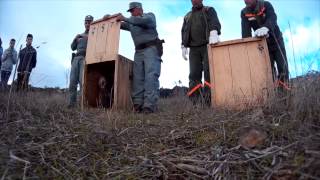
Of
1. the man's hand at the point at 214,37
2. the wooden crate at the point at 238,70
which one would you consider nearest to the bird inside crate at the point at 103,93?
A: the man's hand at the point at 214,37

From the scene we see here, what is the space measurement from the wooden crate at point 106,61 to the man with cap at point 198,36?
3.03 feet

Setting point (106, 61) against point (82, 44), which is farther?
point (82, 44)

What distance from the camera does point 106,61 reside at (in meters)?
4.62

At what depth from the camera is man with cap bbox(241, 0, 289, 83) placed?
4.12m

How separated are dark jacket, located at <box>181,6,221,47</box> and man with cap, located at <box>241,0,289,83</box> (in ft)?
1.22

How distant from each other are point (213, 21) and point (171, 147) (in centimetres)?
283

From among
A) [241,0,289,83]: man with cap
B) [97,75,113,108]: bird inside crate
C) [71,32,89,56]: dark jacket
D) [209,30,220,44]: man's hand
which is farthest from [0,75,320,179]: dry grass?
[71,32,89,56]: dark jacket

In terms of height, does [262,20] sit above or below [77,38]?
below

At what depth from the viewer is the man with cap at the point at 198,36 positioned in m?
4.54

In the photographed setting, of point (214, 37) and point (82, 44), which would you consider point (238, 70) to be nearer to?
point (214, 37)

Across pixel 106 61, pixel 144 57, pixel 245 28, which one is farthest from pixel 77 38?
pixel 245 28

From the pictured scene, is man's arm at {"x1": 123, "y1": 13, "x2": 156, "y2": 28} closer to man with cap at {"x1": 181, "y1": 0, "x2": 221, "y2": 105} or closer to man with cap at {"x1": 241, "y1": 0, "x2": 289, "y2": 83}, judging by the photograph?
man with cap at {"x1": 181, "y1": 0, "x2": 221, "y2": 105}

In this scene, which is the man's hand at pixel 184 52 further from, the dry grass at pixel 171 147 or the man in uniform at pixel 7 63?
the man in uniform at pixel 7 63

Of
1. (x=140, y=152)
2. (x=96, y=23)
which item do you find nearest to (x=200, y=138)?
(x=140, y=152)
